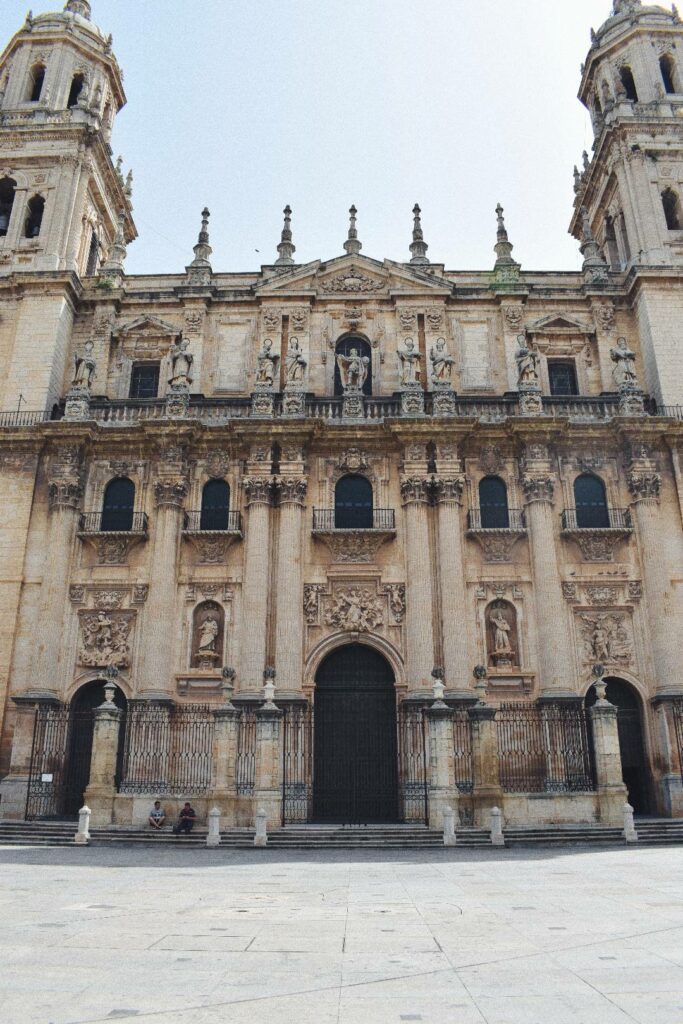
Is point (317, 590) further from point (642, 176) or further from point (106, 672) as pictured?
point (642, 176)

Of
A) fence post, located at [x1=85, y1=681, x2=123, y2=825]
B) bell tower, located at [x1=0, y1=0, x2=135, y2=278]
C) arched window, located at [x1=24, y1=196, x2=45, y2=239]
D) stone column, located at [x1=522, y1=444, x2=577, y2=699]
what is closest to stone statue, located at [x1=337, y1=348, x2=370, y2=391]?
stone column, located at [x1=522, y1=444, x2=577, y2=699]

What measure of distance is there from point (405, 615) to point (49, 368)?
43.9 ft

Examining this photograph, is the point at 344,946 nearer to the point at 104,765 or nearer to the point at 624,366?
the point at 104,765

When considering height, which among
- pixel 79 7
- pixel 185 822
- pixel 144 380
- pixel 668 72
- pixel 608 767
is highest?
pixel 79 7

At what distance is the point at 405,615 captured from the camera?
904 inches

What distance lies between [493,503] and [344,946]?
18675mm

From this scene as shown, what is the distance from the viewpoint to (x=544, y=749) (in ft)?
69.2

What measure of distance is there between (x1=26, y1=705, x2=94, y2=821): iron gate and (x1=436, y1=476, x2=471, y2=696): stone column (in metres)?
10.0

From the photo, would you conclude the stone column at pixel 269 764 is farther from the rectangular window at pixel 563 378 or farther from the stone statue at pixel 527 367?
the rectangular window at pixel 563 378

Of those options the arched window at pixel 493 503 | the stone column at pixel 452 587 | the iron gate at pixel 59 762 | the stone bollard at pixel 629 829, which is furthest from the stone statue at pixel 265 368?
the stone bollard at pixel 629 829

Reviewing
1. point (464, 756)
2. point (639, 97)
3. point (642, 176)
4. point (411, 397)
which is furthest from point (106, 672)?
point (639, 97)

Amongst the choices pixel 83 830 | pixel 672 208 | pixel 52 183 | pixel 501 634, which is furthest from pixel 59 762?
pixel 672 208

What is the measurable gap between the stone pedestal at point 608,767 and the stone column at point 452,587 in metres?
3.65

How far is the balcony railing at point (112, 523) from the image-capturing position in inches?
946
